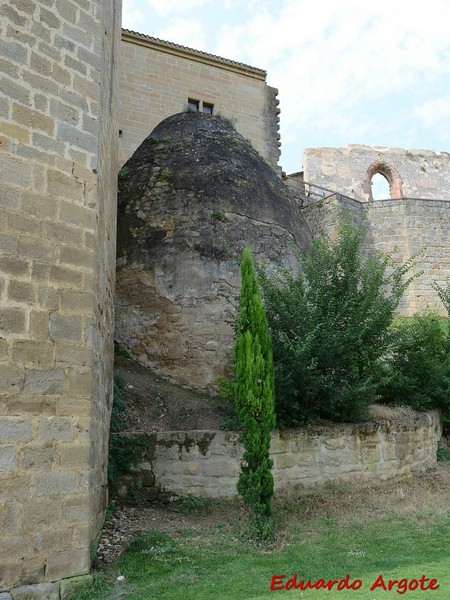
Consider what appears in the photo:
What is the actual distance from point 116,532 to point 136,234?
15.9ft

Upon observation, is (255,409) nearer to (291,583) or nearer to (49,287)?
(291,583)

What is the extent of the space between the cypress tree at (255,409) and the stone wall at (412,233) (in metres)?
14.0

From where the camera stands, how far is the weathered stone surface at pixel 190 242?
831 cm

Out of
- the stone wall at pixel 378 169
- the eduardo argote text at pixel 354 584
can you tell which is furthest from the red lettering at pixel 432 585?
the stone wall at pixel 378 169

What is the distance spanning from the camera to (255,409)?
19.1 ft

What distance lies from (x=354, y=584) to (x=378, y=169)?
27904 mm

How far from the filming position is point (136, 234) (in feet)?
29.5

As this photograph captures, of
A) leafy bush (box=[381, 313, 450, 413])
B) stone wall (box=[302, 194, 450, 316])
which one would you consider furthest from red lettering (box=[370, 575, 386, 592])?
stone wall (box=[302, 194, 450, 316])

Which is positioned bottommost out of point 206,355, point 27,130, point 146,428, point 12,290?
point 146,428

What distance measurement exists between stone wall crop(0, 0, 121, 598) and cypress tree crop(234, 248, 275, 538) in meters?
1.60

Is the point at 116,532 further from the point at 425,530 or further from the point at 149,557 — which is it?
the point at 425,530

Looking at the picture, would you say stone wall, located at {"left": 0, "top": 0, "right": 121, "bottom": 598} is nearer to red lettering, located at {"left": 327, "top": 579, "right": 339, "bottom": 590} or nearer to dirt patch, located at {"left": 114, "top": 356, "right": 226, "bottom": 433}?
red lettering, located at {"left": 327, "top": 579, "right": 339, "bottom": 590}

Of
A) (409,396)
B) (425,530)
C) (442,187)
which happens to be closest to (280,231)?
(409,396)

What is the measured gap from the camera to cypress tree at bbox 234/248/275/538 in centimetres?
572
